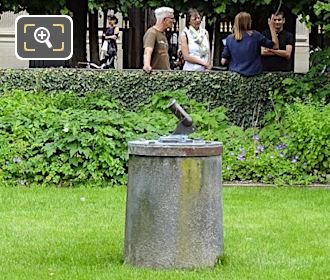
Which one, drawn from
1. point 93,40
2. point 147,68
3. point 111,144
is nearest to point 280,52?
point 147,68

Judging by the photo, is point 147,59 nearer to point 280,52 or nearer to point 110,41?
point 280,52

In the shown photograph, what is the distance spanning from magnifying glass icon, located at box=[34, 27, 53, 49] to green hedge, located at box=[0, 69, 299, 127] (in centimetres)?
179

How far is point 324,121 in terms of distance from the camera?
1129 centimetres

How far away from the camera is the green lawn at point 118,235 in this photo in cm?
692

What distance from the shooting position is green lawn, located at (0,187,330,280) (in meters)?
6.92

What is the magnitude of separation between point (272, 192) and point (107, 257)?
11.5 ft

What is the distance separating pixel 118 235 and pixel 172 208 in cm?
149

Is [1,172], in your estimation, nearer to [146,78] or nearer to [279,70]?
[146,78]

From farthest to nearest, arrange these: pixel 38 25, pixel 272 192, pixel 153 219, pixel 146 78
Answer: pixel 146 78 → pixel 38 25 → pixel 272 192 → pixel 153 219

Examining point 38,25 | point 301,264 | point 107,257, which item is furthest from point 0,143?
point 301,264

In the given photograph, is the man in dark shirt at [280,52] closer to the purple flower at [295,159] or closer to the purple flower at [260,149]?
the purple flower at [260,149]

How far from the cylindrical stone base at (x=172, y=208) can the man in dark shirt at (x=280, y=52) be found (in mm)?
7486

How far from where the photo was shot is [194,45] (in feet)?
46.2

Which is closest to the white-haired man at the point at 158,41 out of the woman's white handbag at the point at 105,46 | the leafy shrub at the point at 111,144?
the leafy shrub at the point at 111,144
